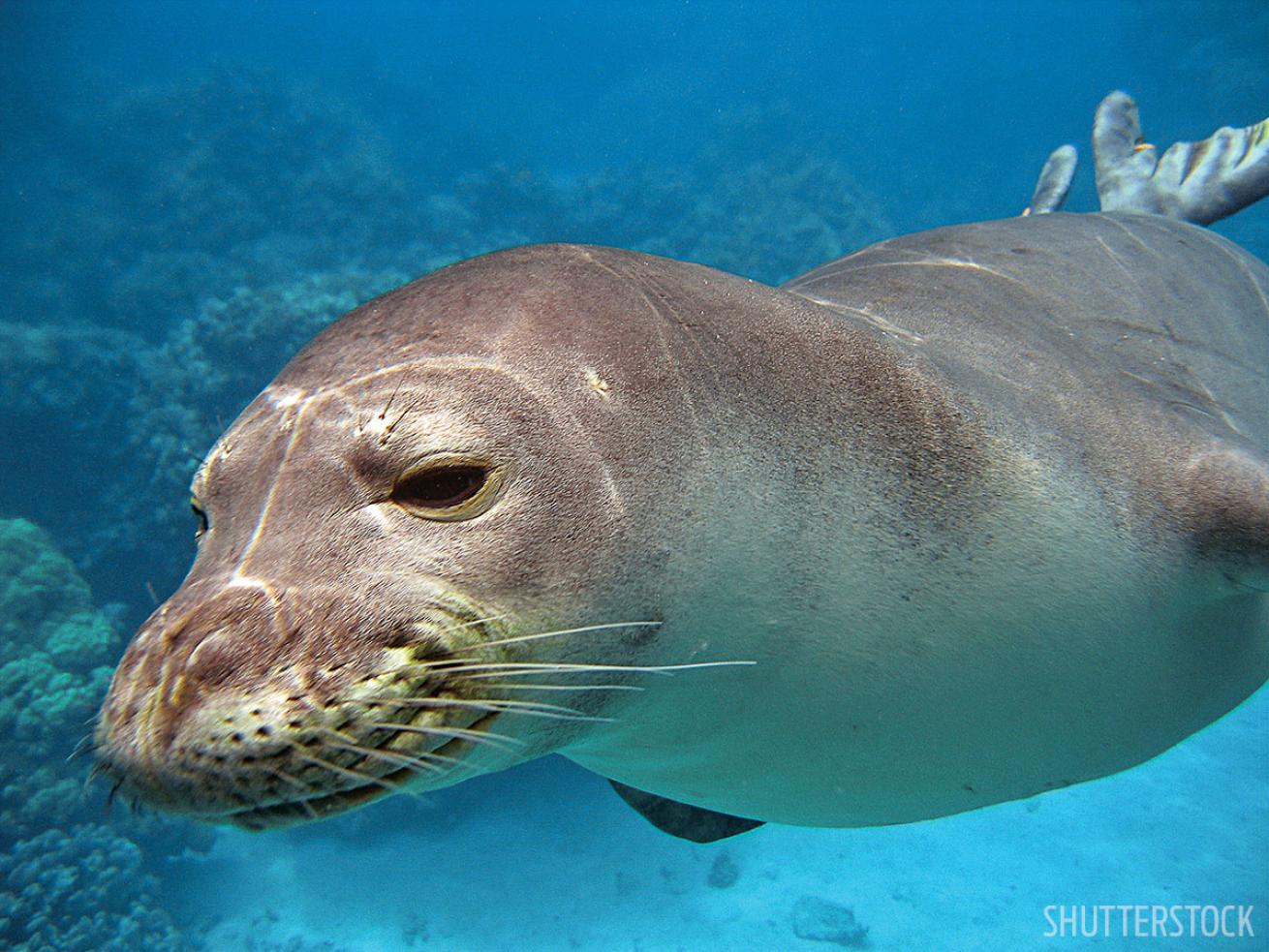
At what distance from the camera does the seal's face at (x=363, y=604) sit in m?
1.18

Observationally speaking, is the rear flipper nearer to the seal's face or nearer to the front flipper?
the front flipper

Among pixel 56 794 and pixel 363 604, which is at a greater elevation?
pixel 56 794

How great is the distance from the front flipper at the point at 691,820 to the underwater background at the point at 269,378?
1.42m

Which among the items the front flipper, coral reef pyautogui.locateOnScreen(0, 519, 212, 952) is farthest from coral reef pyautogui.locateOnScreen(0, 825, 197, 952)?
the front flipper

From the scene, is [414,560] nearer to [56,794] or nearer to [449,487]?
[449,487]

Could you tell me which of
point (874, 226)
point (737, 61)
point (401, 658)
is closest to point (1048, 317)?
point (401, 658)

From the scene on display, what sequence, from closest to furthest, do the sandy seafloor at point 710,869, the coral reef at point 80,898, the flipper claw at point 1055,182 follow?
the flipper claw at point 1055,182 < the coral reef at point 80,898 < the sandy seafloor at point 710,869

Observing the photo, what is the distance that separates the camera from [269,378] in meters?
13.4

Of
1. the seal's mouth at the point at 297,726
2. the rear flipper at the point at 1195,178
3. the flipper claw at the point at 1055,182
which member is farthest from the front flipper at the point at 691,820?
the flipper claw at the point at 1055,182

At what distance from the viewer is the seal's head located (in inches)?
47.0

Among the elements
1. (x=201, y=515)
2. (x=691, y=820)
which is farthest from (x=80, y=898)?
(x=201, y=515)

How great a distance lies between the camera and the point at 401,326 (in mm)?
1570

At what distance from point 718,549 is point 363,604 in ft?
2.38

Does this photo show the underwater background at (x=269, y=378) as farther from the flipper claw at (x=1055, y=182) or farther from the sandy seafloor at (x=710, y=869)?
the flipper claw at (x=1055, y=182)
